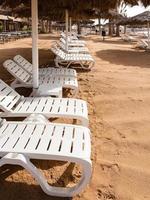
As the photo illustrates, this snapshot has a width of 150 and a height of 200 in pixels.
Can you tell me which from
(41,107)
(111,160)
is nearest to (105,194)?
(111,160)

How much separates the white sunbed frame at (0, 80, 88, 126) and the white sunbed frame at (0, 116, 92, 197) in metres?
0.49

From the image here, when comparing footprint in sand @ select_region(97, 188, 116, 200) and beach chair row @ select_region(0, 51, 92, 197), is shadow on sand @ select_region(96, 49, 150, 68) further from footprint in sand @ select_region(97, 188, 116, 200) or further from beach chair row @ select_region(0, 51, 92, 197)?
footprint in sand @ select_region(97, 188, 116, 200)

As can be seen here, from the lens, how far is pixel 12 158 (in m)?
2.69

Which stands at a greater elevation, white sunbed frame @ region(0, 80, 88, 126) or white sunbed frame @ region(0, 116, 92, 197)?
white sunbed frame @ region(0, 80, 88, 126)

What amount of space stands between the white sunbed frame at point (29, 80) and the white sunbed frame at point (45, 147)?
87.8 inches

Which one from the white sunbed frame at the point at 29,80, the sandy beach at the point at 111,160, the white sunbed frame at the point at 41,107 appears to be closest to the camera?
the sandy beach at the point at 111,160

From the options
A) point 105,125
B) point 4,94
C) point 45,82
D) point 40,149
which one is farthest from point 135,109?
point 40,149

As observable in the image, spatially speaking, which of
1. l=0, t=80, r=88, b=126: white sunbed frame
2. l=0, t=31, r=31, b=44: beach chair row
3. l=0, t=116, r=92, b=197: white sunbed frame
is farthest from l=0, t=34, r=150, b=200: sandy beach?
l=0, t=31, r=31, b=44: beach chair row

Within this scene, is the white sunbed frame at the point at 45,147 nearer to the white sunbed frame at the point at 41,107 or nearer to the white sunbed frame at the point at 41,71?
the white sunbed frame at the point at 41,107

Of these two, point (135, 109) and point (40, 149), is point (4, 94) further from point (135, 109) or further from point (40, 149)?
point (135, 109)

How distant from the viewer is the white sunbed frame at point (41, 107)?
3935mm

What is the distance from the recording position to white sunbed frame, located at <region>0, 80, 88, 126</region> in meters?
3.93

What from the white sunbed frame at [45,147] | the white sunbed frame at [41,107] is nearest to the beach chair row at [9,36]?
the white sunbed frame at [41,107]

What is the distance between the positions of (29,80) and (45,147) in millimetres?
3502
